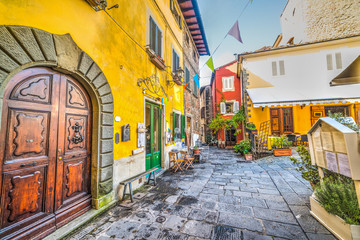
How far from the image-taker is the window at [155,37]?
197 inches

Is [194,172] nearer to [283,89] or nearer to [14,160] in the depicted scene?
[14,160]

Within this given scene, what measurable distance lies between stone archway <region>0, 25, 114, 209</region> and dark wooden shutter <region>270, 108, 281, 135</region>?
1011 cm

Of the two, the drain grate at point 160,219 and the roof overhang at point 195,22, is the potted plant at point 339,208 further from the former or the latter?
the roof overhang at point 195,22

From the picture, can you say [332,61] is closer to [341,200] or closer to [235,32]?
[235,32]

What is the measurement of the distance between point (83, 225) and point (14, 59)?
264 centimetres

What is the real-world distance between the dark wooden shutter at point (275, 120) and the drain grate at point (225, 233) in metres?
9.13

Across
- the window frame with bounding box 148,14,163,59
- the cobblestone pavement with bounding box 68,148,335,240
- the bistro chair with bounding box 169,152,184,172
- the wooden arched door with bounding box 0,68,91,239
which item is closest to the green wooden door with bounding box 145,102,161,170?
the bistro chair with bounding box 169,152,184,172

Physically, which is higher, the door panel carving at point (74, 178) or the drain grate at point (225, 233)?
the door panel carving at point (74, 178)

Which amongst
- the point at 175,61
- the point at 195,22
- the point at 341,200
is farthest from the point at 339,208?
the point at 195,22

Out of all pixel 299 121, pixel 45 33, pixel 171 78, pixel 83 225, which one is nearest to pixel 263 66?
pixel 299 121

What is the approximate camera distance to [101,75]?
116 inches

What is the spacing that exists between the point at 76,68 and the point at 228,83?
13.9m

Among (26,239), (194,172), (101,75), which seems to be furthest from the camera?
(194,172)

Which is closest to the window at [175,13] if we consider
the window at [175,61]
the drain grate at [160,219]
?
the window at [175,61]
